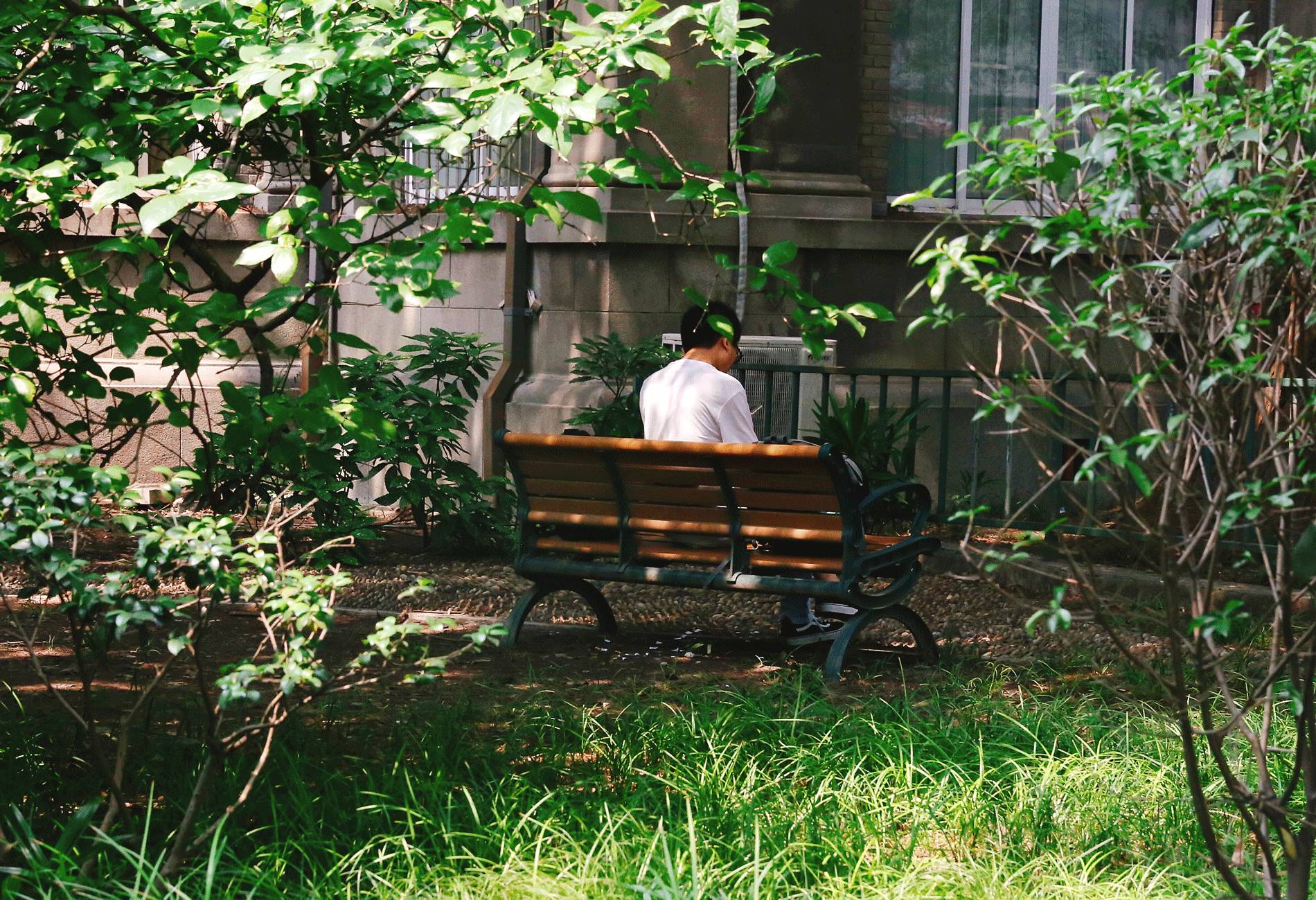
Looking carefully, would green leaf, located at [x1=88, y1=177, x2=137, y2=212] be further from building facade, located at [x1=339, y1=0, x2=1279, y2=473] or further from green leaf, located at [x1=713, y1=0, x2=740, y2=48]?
building facade, located at [x1=339, y1=0, x2=1279, y2=473]

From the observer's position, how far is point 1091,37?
516 inches

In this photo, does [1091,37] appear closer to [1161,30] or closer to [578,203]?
[1161,30]

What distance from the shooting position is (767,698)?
5.40 meters

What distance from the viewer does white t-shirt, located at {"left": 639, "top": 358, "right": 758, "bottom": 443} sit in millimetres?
6777

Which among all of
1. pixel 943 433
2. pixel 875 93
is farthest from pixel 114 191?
pixel 875 93

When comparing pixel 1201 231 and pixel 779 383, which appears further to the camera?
pixel 779 383

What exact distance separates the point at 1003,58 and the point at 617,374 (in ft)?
16.7

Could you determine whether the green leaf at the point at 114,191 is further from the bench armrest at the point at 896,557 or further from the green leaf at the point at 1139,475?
the bench armrest at the point at 896,557

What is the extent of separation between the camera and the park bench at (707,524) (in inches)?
240

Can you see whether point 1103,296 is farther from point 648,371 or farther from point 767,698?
point 648,371

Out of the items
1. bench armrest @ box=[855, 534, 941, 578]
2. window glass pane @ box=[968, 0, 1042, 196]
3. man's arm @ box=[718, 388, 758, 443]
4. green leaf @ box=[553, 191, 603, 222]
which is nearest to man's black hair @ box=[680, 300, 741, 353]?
man's arm @ box=[718, 388, 758, 443]

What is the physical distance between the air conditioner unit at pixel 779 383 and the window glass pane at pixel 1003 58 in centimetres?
307

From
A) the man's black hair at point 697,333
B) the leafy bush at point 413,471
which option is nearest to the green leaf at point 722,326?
the man's black hair at point 697,333

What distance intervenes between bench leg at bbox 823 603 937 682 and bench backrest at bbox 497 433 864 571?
0.28 metres
